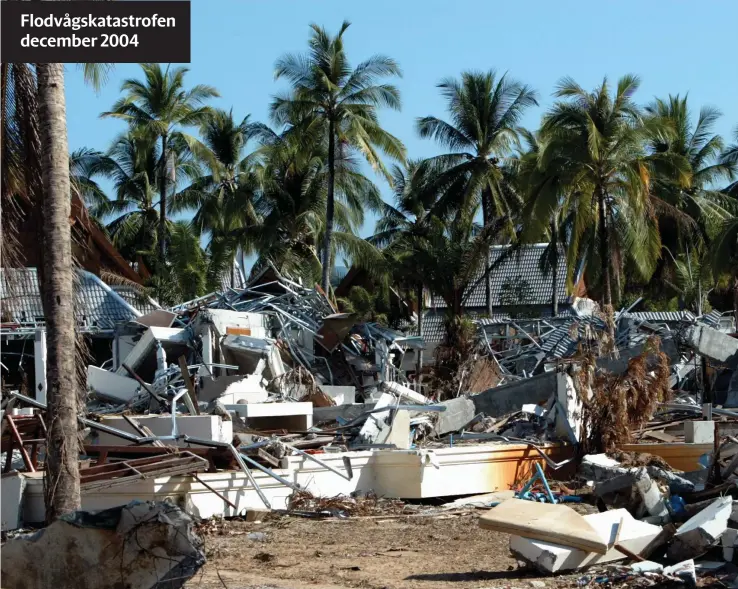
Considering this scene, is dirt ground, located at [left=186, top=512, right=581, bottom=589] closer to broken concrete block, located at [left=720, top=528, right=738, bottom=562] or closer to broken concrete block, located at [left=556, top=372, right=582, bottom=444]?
broken concrete block, located at [left=720, top=528, right=738, bottom=562]

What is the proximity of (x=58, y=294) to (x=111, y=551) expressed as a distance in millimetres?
2604

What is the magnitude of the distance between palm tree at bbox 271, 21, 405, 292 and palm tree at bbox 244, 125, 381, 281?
1.94 meters

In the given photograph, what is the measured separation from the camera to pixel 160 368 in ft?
66.1

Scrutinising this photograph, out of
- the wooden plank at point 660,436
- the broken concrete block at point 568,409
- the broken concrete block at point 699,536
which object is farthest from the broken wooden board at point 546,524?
the wooden plank at point 660,436

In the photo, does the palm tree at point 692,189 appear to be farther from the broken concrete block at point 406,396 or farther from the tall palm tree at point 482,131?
the broken concrete block at point 406,396

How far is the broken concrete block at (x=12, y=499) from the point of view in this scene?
1152 cm

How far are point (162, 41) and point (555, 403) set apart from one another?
10585 millimetres

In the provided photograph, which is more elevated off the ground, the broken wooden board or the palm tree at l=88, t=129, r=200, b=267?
the palm tree at l=88, t=129, r=200, b=267

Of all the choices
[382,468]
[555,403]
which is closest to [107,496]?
[382,468]

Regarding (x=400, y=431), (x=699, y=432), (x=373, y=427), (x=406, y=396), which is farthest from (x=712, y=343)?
(x=373, y=427)

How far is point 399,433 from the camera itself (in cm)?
1505

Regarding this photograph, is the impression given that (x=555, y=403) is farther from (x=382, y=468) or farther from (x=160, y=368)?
(x=160, y=368)

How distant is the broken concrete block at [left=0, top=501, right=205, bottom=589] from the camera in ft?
22.8

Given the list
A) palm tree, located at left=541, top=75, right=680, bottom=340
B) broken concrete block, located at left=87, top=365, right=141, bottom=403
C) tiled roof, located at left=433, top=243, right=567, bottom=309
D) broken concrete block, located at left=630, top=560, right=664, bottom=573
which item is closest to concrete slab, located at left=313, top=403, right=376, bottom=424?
broken concrete block, located at left=87, top=365, right=141, bottom=403
